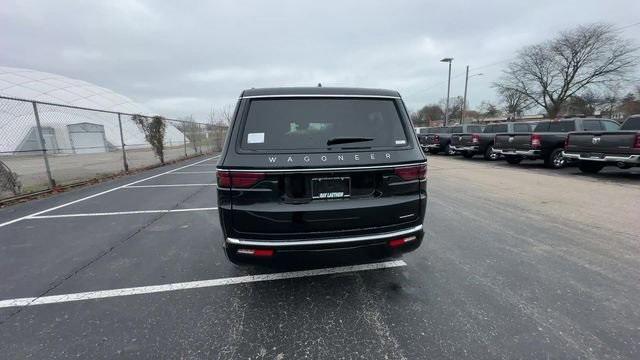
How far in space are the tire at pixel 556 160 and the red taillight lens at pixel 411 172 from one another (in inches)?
463

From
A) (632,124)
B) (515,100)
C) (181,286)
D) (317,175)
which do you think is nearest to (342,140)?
(317,175)

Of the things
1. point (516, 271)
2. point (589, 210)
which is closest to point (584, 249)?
point (516, 271)

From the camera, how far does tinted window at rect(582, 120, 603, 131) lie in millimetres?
11414

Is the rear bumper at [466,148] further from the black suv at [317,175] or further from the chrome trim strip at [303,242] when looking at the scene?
the chrome trim strip at [303,242]

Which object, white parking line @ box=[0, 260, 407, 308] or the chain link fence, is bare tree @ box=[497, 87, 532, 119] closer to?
the chain link fence

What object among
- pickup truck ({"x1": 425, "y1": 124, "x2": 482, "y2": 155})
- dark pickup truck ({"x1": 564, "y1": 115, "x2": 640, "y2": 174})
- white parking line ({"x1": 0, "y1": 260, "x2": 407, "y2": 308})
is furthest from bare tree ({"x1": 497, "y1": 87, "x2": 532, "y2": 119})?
white parking line ({"x1": 0, "y1": 260, "x2": 407, "y2": 308})

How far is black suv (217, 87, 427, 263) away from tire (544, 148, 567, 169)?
38.4 feet

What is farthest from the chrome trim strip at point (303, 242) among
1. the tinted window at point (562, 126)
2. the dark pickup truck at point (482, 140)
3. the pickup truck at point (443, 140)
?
the pickup truck at point (443, 140)

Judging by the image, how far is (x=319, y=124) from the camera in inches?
111

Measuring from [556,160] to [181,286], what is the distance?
13381 mm

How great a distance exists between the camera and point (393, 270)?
137 inches

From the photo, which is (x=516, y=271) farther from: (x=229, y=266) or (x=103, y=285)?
(x=103, y=285)

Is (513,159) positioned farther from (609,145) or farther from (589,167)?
(609,145)

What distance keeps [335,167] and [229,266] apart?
6.24 feet
